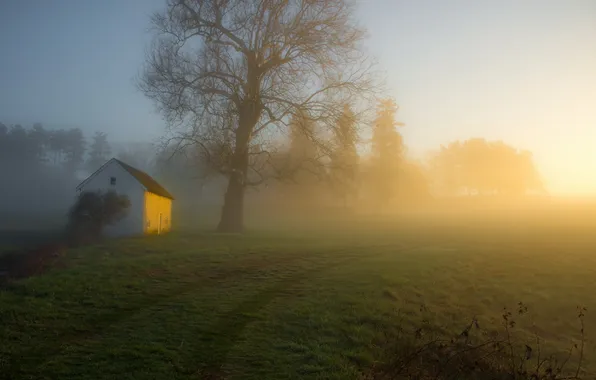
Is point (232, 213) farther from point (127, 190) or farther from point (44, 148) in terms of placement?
point (44, 148)

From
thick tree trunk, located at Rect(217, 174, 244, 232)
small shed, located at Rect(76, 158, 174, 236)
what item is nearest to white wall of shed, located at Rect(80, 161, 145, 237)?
small shed, located at Rect(76, 158, 174, 236)

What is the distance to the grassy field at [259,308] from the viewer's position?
29.6 feet

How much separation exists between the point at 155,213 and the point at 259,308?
30.0 meters

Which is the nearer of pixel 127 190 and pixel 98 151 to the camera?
pixel 127 190

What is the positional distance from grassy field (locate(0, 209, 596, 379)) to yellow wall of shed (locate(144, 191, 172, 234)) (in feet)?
39.9

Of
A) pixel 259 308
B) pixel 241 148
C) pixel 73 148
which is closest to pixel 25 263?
pixel 259 308

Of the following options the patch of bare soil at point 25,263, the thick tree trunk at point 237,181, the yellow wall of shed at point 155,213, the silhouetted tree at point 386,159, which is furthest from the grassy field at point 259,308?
the silhouetted tree at point 386,159

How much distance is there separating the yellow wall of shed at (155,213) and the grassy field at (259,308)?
39.9 ft

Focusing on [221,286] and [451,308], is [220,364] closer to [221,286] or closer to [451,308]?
[221,286]

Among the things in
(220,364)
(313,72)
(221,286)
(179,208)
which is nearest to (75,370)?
(220,364)

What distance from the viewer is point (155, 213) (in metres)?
40.7

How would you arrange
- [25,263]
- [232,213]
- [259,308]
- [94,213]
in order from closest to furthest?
1. [259,308]
2. [25,263]
3. [94,213]
4. [232,213]

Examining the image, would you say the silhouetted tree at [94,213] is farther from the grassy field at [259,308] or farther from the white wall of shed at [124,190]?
the grassy field at [259,308]

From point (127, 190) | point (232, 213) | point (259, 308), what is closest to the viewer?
point (259, 308)
